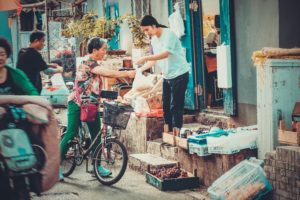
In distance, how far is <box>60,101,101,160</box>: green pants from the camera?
30.0ft

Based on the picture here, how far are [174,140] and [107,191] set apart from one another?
1.56 m

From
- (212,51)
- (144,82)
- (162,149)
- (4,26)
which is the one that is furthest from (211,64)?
(4,26)

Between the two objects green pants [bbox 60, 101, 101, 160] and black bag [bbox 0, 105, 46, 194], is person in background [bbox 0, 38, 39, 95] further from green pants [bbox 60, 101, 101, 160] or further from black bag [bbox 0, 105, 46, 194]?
green pants [bbox 60, 101, 101, 160]

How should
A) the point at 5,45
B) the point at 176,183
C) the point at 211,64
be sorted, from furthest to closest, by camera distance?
the point at 211,64, the point at 176,183, the point at 5,45

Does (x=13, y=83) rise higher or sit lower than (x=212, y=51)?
higher

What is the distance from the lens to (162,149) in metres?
10.0

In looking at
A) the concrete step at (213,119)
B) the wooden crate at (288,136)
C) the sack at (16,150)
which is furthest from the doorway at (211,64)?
the sack at (16,150)

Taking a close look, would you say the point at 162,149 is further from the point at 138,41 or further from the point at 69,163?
the point at 138,41

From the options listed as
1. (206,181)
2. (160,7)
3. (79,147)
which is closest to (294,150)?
(206,181)

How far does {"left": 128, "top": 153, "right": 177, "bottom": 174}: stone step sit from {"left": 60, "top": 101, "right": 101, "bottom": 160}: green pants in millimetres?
1023

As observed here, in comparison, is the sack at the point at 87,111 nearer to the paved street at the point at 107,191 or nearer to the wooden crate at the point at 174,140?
the paved street at the point at 107,191

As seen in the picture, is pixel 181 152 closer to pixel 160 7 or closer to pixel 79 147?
pixel 79 147

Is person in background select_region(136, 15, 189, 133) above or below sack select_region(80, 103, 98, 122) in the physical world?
above

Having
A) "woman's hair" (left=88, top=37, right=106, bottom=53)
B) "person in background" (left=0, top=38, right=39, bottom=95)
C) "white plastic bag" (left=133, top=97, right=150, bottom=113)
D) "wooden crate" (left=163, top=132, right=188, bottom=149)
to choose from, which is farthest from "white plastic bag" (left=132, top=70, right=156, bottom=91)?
"person in background" (left=0, top=38, right=39, bottom=95)
